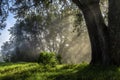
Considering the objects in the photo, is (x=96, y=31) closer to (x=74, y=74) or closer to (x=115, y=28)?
(x=115, y=28)

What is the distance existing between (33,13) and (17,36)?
190ft

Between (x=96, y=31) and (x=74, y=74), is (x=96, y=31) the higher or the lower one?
the higher one

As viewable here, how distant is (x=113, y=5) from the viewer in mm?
17219

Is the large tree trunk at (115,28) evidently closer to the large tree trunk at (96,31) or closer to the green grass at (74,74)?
the large tree trunk at (96,31)

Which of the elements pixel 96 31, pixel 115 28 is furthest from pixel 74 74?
pixel 96 31

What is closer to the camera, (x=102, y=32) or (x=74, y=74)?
(x=74, y=74)

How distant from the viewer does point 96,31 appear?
62.3ft

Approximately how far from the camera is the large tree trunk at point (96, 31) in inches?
712

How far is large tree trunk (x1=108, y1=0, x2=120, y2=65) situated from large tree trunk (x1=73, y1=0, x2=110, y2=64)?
538 millimetres

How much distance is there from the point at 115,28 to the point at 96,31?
6.40ft

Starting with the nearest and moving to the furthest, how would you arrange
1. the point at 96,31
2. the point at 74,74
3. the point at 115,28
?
the point at 74,74
the point at 115,28
the point at 96,31

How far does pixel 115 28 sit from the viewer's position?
1723 cm

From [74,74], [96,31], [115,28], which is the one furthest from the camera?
[96,31]

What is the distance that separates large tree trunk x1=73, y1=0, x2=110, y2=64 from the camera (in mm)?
18078
